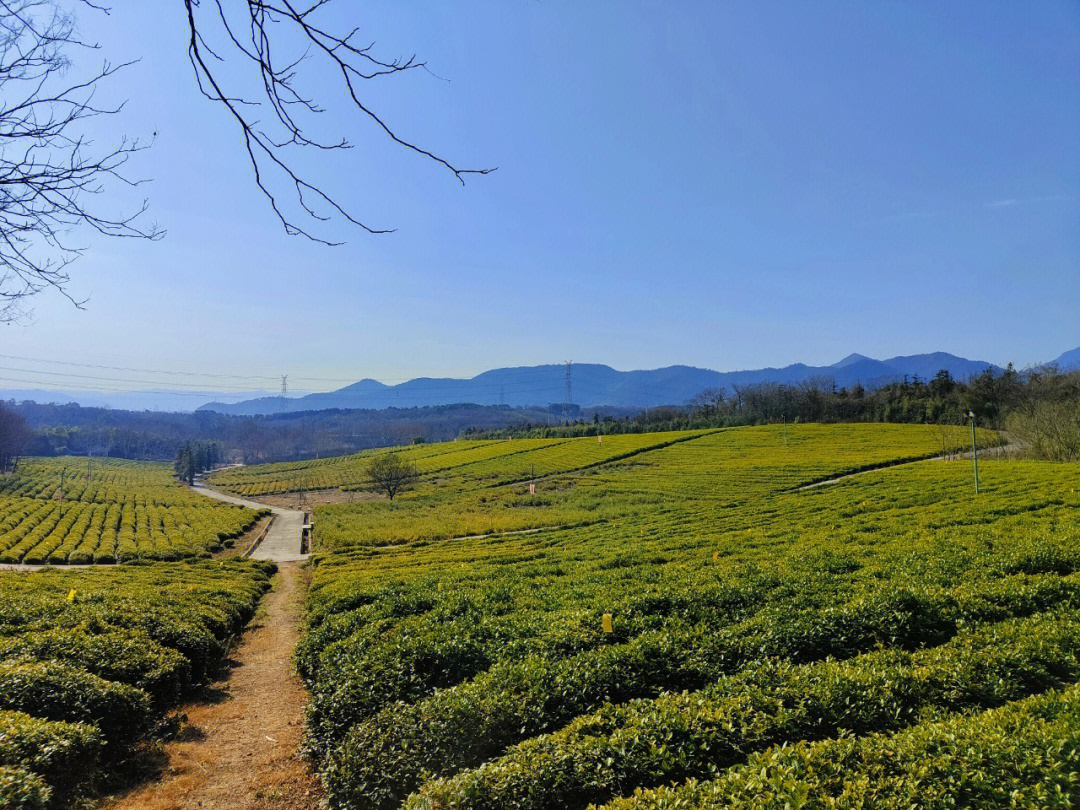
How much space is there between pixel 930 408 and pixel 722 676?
321 ft

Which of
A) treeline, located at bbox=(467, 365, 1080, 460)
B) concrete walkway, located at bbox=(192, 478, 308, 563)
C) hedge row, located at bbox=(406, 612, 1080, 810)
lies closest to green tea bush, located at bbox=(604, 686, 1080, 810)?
hedge row, located at bbox=(406, 612, 1080, 810)

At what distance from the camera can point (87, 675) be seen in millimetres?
8062

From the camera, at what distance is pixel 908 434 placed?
71.1 metres

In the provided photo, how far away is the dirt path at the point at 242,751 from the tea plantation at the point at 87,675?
55cm

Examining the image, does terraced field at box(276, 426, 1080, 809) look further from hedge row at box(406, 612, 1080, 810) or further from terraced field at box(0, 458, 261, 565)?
terraced field at box(0, 458, 261, 565)

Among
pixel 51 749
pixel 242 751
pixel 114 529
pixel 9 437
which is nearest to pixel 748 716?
pixel 51 749

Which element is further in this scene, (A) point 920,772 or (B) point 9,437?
(B) point 9,437

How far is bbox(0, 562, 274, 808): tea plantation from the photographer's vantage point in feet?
19.2

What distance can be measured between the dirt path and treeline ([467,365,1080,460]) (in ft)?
178

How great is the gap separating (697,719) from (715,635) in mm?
2964

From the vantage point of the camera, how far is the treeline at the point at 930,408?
44562mm

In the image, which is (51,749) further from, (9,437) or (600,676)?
(9,437)

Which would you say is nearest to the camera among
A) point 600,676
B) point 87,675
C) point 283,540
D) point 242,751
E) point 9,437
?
point 600,676

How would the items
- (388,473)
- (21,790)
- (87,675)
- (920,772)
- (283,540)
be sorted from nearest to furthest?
(920,772) < (21,790) < (87,675) < (283,540) < (388,473)
